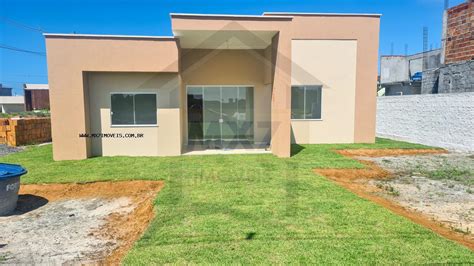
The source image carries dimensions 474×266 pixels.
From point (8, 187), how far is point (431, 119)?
16035 millimetres

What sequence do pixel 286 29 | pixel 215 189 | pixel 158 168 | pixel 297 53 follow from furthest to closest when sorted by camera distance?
pixel 297 53 → pixel 286 29 → pixel 158 168 → pixel 215 189

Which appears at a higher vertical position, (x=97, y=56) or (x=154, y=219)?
(x=97, y=56)

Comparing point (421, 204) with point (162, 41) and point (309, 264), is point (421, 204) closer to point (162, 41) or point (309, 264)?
point (309, 264)

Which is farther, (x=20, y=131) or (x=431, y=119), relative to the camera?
(x=20, y=131)

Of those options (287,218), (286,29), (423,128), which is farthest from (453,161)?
(287,218)

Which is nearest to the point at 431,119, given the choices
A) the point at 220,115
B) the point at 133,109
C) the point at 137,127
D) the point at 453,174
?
the point at 453,174

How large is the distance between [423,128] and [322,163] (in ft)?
25.1

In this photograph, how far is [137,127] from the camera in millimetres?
11539

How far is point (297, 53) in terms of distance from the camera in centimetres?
1448

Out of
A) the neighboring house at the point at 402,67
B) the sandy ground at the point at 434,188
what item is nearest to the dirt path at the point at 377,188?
the sandy ground at the point at 434,188

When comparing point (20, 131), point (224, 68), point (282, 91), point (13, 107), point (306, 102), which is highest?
point (224, 68)

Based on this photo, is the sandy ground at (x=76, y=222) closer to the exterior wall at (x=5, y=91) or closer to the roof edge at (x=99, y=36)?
the roof edge at (x=99, y=36)

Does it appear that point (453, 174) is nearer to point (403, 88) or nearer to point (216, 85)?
point (216, 85)

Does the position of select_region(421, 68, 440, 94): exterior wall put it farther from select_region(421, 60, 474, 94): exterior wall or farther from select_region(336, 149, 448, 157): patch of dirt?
select_region(336, 149, 448, 157): patch of dirt
